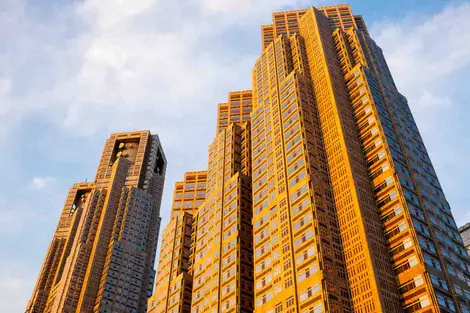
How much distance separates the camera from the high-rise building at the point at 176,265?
11894 centimetres

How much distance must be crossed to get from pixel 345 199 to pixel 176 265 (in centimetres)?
5657

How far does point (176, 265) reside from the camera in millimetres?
129500

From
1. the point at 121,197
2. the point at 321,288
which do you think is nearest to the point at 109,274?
the point at 121,197

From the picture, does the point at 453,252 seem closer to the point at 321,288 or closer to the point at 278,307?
the point at 321,288

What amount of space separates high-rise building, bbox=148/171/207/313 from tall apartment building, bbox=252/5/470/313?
29.2m

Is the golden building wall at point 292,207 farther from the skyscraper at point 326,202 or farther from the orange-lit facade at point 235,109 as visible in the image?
the orange-lit facade at point 235,109

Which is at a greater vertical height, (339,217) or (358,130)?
(358,130)

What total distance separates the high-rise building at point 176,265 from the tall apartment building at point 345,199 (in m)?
29.2

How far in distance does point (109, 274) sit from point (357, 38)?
10996 centimetres

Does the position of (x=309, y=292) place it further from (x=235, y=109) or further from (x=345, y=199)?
(x=235, y=109)

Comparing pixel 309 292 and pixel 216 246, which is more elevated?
pixel 216 246

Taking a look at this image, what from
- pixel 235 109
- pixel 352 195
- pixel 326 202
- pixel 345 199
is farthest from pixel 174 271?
pixel 235 109

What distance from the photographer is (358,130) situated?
10750 cm

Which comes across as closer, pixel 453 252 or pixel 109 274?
pixel 453 252
